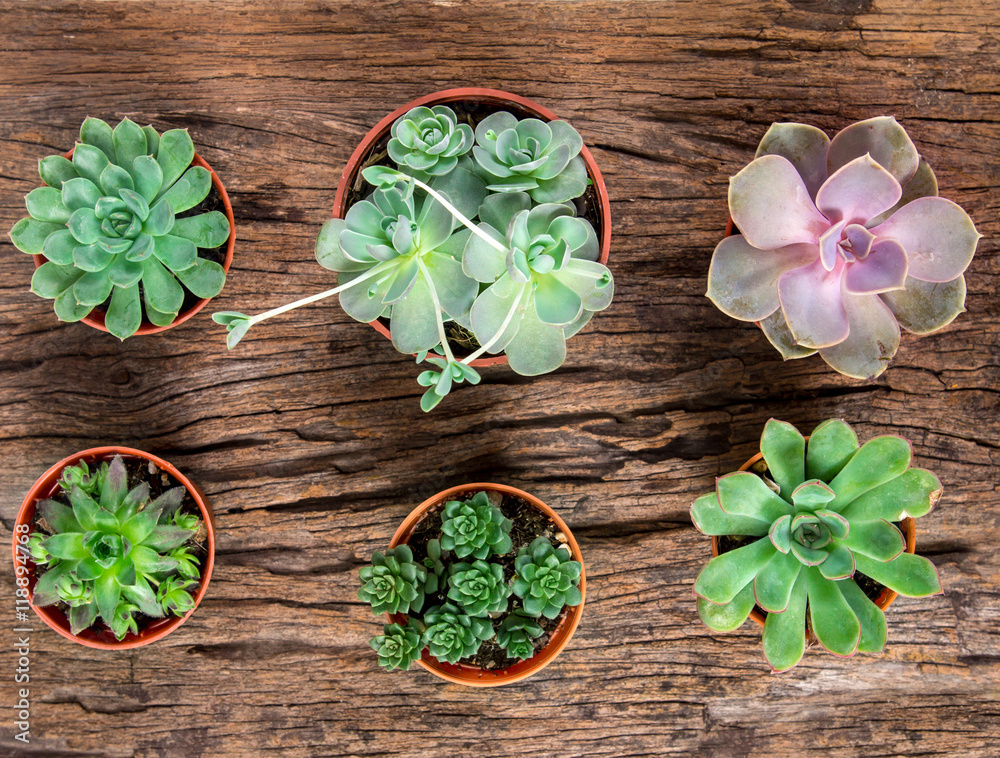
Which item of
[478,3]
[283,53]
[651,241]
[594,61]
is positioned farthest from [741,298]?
[283,53]

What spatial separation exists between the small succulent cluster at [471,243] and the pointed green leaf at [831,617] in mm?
713

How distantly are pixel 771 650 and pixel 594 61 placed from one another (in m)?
1.35

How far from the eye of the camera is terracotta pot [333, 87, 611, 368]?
1280 millimetres

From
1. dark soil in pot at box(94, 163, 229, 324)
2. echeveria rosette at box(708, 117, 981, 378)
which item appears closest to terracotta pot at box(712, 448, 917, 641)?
echeveria rosette at box(708, 117, 981, 378)

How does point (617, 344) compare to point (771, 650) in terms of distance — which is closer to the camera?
point (771, 650)

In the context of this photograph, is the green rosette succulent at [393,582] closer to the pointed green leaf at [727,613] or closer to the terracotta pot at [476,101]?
the terracotta pot at [476,101]

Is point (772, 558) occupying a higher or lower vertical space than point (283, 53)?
lower

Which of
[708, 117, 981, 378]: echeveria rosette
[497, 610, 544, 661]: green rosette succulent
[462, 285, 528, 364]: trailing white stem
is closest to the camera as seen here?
[462, 285, 528, 364]: trailing white stem

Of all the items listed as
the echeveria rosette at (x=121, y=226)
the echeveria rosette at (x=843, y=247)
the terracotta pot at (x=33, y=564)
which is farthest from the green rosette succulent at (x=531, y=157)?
the terracotta pot at (x=33, y=564)

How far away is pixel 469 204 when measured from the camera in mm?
1141

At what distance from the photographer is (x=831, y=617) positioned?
49.6 inches

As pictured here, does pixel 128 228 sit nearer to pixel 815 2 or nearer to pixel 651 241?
pixel 651 241

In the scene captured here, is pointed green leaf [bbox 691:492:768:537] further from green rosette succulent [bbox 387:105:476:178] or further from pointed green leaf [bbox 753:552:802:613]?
green rosette succulent [bbox 387:105:476:178]

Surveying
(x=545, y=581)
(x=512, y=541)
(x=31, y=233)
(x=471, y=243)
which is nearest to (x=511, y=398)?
A: (x=512, y=541)
